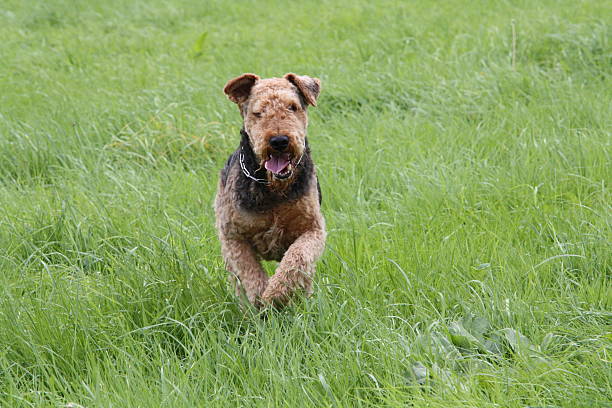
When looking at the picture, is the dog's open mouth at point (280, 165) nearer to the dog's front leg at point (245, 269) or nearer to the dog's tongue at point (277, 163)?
the dog's tongue at point (277, 163)

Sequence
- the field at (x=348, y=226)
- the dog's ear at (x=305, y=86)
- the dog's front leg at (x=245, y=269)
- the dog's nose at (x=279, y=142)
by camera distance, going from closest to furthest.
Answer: the field at (x=348, y=226) < the dog's nose at (x=279, y=142) < the dog's front leg at (x=245, y=269) < the dog's ear at (x=305, y=86)

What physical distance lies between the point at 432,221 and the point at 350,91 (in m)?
2.95

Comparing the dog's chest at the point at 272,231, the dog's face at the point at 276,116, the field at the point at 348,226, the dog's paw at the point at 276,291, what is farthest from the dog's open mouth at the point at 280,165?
the field at the point at 348,226

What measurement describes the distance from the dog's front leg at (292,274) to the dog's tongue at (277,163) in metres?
0.41

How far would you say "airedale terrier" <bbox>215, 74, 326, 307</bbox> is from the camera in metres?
3.51

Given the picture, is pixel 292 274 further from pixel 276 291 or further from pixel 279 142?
pixel 279 142

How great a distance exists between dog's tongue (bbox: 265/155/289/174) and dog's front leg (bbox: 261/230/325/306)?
1.33 feet

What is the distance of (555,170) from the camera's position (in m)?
5.20

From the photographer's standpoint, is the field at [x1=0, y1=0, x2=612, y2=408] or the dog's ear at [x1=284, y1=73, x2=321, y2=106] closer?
the field at [x1=0, y1=0, x2=612, y2=408]

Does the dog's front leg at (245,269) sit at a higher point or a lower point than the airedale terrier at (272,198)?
lower

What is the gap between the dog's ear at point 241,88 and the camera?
387 cm

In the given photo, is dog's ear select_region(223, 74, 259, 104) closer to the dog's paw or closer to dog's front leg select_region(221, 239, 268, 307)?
dog's front leg select_region(221, 239, 268, 307)

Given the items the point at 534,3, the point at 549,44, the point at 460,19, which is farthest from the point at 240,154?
the point at 534,3

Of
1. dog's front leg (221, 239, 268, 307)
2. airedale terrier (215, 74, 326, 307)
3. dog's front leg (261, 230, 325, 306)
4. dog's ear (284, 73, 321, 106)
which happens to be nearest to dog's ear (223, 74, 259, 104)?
airedale terrier (215, 74, 326, 307)
